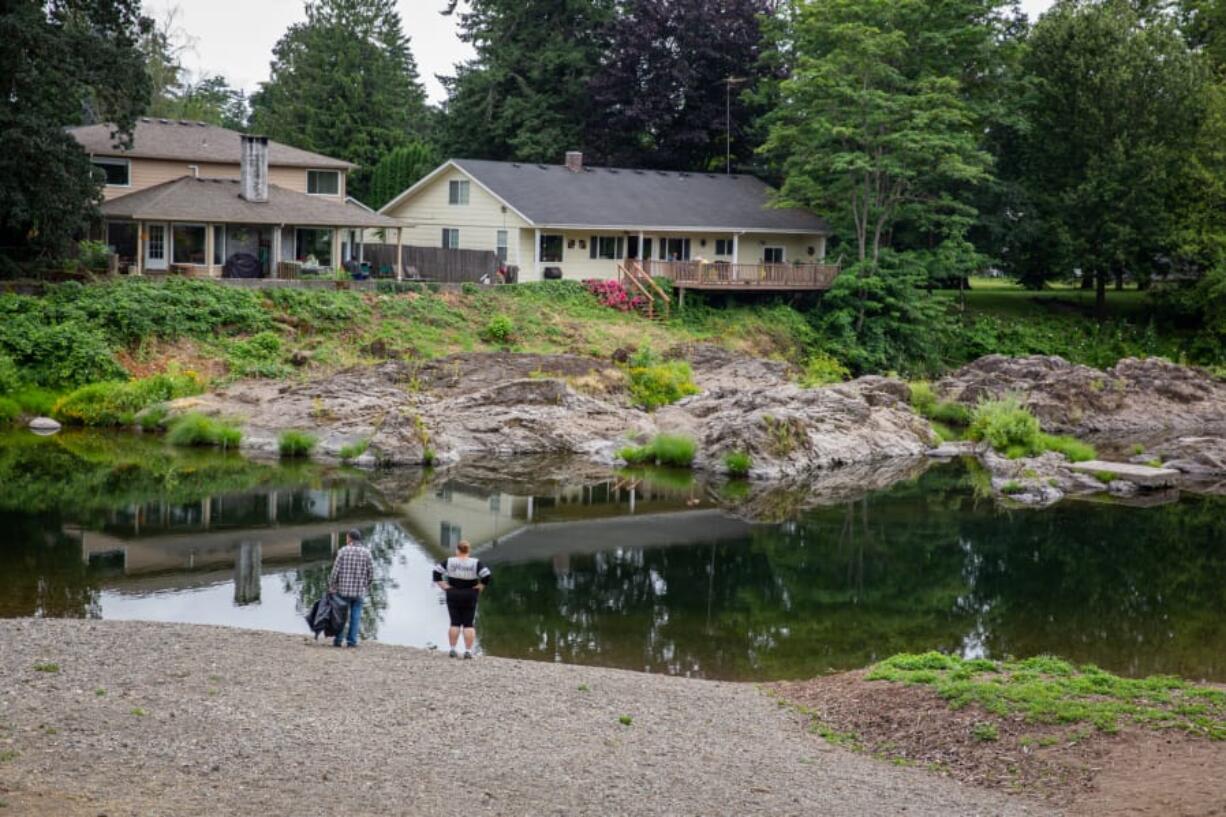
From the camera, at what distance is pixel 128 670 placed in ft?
49.9

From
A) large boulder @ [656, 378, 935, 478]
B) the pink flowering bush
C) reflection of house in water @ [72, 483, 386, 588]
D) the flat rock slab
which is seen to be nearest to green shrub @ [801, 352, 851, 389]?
large boulder @ [656, 378, 935, 478]

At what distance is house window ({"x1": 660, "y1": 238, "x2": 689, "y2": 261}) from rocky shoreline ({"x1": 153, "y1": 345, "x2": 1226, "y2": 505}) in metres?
13.2

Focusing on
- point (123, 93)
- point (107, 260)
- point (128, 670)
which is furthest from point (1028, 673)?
point (107, 260)

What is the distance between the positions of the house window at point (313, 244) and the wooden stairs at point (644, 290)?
12.4 m

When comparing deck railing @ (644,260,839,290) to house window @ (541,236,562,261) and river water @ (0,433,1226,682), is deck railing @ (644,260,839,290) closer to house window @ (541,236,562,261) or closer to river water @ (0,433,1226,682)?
house window @ (541,236,562,261)

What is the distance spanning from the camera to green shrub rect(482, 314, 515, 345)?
47.9 m

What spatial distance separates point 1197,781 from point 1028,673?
13.9 feet

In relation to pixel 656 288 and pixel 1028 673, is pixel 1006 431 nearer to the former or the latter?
pixel 656 288

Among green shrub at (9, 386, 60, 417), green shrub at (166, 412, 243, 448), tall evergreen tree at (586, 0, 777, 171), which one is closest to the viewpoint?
green shrub at (166, 412, 243, 448)

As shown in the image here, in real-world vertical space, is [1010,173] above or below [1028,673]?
above

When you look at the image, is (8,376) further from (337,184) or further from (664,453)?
(337,184)

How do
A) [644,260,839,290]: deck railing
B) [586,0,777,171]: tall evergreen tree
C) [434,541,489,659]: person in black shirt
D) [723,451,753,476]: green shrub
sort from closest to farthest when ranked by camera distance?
[434,541,489,659]: person in black shirt → [723,451,753,476]: green shrub → [644,260,839,290]: deck railing → [586,0,777,171]: tall evergreen tree

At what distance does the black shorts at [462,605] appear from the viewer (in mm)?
17281

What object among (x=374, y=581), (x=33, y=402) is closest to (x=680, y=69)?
(x=33, y=402)
